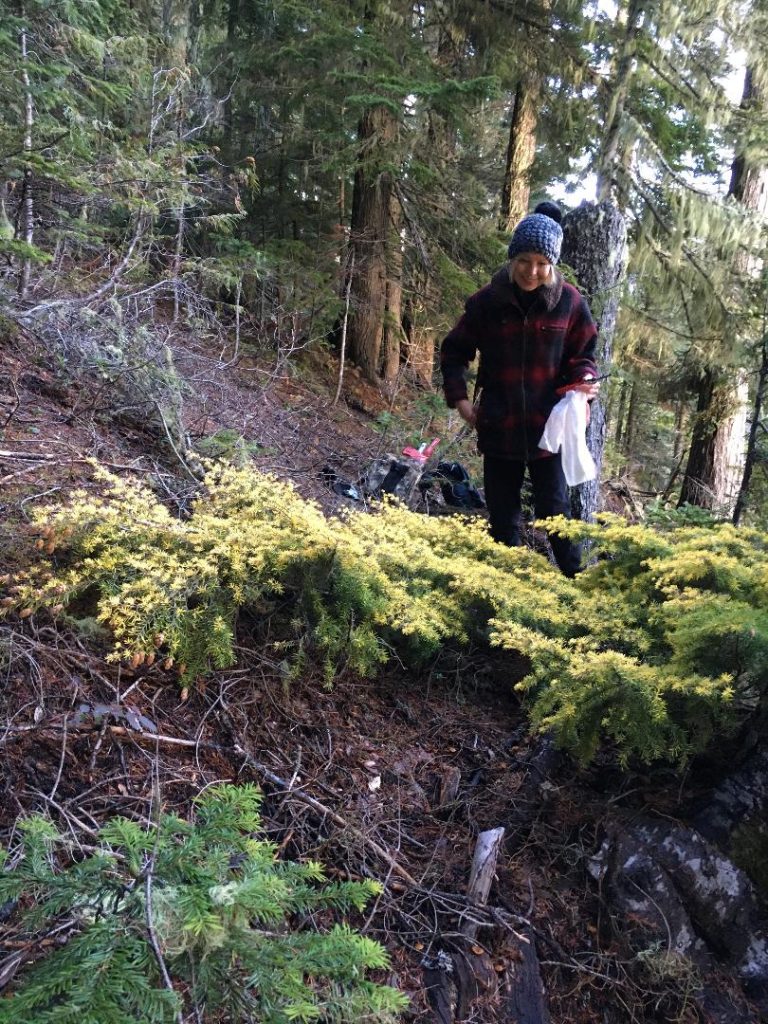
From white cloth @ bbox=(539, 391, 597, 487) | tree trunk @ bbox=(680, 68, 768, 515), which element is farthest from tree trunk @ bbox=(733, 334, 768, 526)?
white cloth @ bbox=(539, 391, 597, 487)

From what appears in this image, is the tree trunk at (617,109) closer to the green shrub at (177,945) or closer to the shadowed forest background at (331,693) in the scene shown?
the shadowed forest background at (331,693)

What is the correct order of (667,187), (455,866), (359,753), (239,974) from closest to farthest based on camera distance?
(239,974) < (455,866) < (359,753) < (667,187)

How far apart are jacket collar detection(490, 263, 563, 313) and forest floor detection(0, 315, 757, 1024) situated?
6.59 feet

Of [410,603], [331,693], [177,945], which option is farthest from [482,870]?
[177,945]

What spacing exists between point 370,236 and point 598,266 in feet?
14.1

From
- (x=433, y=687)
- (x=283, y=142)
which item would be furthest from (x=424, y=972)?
(x=283, y=142)

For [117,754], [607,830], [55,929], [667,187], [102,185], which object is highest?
[667,187]

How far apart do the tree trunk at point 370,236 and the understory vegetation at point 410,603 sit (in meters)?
6.00

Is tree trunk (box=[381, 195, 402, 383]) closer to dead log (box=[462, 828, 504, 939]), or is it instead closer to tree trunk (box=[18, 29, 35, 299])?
tree trunk (box=[18, 29, 35, 299])

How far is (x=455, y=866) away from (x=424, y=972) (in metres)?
0.39

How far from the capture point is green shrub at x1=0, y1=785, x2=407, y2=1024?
3.21 ft

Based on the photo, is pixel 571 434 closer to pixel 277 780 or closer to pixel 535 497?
pixel 535 497

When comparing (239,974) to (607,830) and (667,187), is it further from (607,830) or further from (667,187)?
(667,187)

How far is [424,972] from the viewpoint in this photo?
1.89 metres
